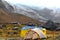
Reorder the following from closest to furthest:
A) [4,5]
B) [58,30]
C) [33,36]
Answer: [33,36] < [58,30] < [4,5]

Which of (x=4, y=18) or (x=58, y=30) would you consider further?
(x=4, y=18)

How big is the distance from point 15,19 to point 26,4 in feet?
13.9

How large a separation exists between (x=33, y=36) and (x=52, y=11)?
2367cm

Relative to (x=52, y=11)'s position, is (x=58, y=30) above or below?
below

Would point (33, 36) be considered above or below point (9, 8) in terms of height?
below

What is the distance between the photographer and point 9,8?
34000mm

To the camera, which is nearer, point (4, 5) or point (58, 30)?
point (58, 30)

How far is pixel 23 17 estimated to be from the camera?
3322 centimetres

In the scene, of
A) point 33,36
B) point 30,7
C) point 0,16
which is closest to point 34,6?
point 30,7

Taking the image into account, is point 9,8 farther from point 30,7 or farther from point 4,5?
point 30,7

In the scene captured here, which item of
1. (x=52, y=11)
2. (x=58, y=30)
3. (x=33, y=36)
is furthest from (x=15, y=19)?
(x=33, y=36)

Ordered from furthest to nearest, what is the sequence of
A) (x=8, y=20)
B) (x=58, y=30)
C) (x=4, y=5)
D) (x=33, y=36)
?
(x=4, y=5) → (x=8, y=20) → (x=58, y=30) → (x=33, y=36)

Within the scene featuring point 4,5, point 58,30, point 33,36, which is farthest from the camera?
point 4,5

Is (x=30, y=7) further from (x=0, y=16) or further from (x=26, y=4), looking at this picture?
(x=0, y=16)
